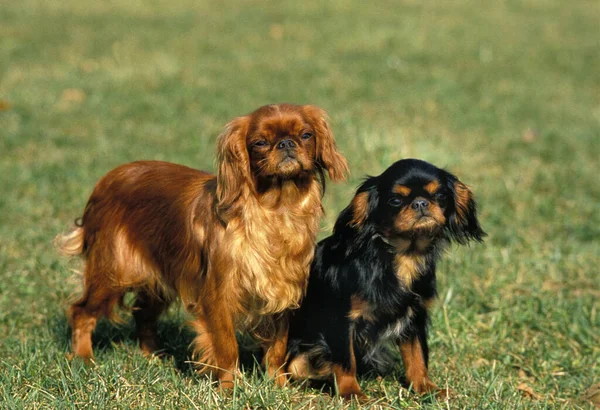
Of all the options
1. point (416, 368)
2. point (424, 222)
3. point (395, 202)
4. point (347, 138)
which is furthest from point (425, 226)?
point (347, 138)

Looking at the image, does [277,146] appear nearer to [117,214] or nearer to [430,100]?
[117,214]

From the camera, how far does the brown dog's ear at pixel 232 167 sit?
13.0 ft

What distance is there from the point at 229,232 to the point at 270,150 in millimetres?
424

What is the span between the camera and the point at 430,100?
1223 centimetres

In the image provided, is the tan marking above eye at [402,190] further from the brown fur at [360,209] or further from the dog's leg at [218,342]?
the dog's leg at [218,342]

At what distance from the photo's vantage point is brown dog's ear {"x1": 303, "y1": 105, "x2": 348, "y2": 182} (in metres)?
4.10

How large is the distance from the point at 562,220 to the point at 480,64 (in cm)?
758

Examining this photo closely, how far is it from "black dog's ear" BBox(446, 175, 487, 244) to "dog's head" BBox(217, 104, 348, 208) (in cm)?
61

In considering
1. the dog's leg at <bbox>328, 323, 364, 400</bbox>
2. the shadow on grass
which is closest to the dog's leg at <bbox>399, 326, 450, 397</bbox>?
the dog's leg at <bbox>328, 323, 364, 400</bbox>

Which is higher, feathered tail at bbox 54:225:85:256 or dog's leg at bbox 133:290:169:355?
feathered tail at bbox 54:225:85:256

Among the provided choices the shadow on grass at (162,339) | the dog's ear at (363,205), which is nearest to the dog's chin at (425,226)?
the dog's ear at (363,205)

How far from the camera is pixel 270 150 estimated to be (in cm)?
393

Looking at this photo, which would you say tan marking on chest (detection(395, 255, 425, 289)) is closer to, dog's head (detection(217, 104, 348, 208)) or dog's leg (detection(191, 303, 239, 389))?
dog's head (detection(217, 104, 348, 208))

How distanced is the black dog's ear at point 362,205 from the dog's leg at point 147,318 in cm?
137
